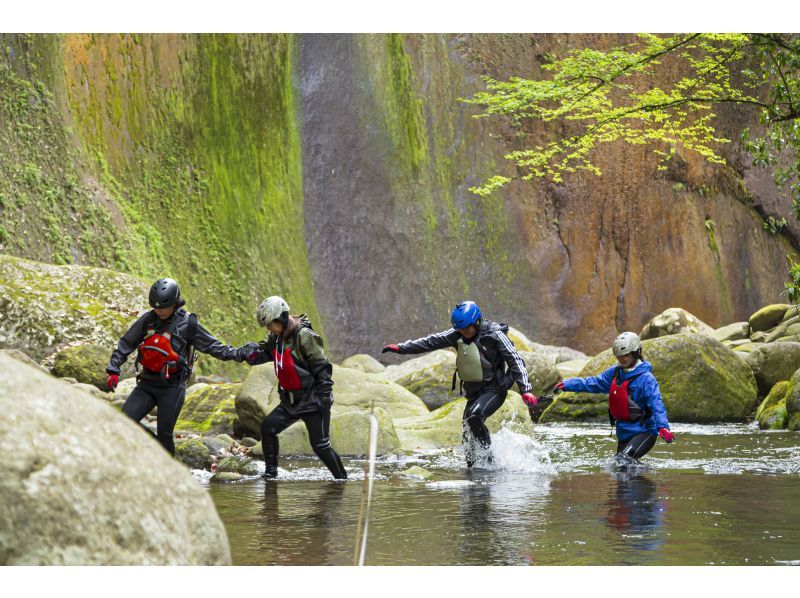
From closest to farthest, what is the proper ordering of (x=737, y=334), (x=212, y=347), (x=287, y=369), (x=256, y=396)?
1. (x=212, y=347)
2. (x=287, y=369)
3. (x=256, y=396)
4. (x=737, y=334)

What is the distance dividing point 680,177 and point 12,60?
22405 millimetres

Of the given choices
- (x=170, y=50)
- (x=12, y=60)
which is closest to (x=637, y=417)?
Answer: (x=12, y=60)

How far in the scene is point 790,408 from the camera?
13812 mm

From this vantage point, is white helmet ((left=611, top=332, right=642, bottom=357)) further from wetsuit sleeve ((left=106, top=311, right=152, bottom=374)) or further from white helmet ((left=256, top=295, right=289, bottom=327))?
wetsuit sleeve ((left=106, top=311, right=152, bottom=374))

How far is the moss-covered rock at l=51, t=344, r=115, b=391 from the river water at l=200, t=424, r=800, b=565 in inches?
194

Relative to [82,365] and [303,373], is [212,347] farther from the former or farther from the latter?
[82,365]

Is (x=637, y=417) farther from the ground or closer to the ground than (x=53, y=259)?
closer to the ground

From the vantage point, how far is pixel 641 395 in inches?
392

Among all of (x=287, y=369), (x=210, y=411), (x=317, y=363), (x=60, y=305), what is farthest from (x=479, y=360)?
(x=60, y=305)

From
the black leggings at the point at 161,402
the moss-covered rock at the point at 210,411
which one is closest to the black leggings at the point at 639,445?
the black leggings at the point at 161,402

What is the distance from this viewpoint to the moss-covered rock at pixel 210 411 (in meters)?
12.7

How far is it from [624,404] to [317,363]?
3176 mm

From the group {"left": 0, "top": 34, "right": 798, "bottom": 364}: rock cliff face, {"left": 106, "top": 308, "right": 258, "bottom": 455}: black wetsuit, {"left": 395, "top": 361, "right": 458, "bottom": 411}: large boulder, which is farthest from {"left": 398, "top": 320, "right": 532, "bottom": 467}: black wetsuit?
{"left": 0, "top": 34, "right": 798, "bottom": 364}: rock cliff face

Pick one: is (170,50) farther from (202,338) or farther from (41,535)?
(41,535)
